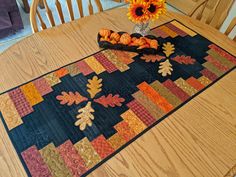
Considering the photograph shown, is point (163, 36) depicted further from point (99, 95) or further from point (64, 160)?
point (64, 160)

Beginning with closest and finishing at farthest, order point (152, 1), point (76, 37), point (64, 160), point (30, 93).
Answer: point (64, 160)
point (30, 93)
point (152, 1)
point (76, 37)

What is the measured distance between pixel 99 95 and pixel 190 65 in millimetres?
454

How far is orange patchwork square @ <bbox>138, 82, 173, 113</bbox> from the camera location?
838 mm

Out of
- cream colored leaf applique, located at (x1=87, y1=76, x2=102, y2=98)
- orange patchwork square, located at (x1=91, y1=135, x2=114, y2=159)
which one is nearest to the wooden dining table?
orange patchwork square, located at (x1=91, y1=135, x2=114, y2=159)

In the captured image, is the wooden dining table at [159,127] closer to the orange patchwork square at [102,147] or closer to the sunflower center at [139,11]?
the orange patchwork square at [102,147]

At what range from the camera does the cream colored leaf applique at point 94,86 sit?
867 millimetres

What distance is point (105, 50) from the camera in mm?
1040

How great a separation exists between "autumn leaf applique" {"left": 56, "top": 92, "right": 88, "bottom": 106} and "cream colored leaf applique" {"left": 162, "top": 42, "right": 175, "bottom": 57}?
Answer: 476 millimetres

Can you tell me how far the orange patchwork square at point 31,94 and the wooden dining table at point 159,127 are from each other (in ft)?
0.13

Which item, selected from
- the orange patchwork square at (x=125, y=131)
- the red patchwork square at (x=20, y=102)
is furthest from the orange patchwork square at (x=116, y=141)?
the red patchwork square at (x=20, y=102)

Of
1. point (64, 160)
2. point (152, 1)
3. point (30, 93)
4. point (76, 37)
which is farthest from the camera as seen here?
point (76, 37)

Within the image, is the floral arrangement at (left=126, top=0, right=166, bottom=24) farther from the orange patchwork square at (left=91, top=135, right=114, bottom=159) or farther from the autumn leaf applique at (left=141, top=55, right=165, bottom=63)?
the orange patchwork square at (left=91, top=135, right=114, bottom=159)

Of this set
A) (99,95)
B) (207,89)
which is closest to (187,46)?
(207,89)

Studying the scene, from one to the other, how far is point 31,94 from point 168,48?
671 millimetres
